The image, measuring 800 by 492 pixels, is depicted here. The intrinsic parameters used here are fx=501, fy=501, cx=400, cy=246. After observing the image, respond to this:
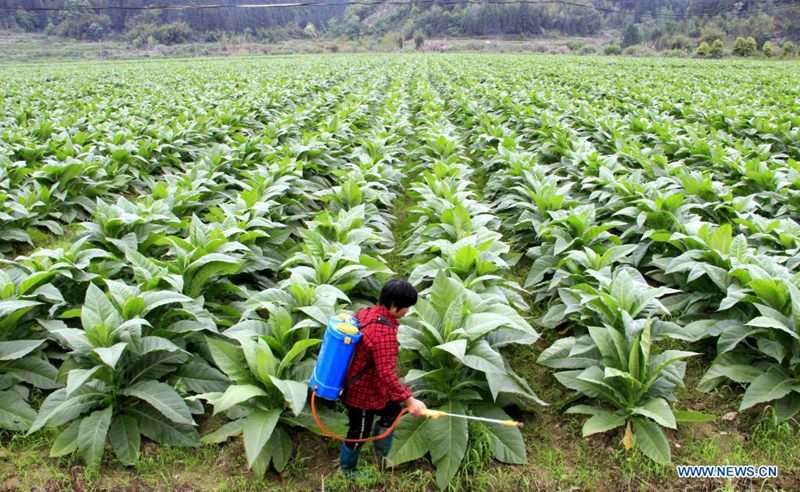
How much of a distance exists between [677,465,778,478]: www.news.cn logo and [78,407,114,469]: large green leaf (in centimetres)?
317

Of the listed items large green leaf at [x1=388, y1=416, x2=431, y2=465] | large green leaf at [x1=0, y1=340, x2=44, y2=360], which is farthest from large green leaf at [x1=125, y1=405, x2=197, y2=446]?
large green leaf at [x1=388, y1=416, x2=431, y2=465]

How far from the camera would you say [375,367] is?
2.58 meters

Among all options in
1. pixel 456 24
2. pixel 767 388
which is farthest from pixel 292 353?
pixel 456 24

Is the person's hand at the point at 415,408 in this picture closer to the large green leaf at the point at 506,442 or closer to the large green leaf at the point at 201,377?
the large green leaf at the point at 506,442

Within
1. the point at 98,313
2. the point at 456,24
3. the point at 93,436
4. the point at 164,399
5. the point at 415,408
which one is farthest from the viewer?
the point at 456,24

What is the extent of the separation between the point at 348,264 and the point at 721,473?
2.84 metres

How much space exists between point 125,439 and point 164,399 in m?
0.33

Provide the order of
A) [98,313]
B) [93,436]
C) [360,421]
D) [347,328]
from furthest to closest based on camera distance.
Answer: [98,313], [93,436], [360,421], [347,328]

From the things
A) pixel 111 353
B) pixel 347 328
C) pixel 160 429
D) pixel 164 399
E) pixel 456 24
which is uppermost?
Answer: pixel 456 24

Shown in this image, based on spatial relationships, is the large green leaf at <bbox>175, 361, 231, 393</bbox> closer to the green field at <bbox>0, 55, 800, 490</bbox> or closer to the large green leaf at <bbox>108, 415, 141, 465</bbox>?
the green field at <bbox>0, 55, 800, 490</bbox>

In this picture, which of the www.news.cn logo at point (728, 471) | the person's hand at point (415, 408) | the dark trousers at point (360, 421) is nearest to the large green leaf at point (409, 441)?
the dark trousers at point (360, 421)

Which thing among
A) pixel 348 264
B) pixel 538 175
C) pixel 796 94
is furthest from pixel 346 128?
pixel 796 94

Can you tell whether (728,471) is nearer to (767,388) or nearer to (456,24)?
(767,388)

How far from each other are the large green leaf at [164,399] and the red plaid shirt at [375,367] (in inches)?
38.5
